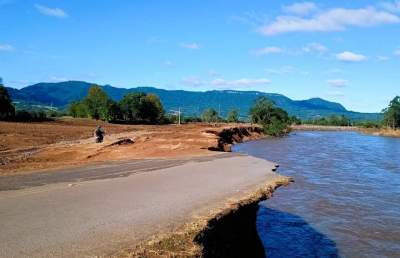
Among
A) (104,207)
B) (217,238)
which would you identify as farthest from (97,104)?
(217,238)

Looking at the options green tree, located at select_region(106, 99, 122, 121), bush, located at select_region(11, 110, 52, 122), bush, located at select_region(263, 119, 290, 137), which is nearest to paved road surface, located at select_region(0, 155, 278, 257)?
bush, located at select_region(11, 110, 52, 122)

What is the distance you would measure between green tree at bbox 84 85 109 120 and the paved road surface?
99181 mm

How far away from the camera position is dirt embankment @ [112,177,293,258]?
9500 millimetres

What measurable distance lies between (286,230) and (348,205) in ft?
19.0

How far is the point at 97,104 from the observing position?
125 m

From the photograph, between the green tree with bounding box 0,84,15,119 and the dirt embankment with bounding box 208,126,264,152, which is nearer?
the dirt embankment with bounding box 208,126,264,152

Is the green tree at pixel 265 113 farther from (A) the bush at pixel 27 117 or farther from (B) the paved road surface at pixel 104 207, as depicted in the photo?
(B) the paved road surface at pixel 104 207

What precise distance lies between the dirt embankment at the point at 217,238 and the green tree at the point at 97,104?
105924 millimetres

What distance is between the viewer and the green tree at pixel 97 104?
394ft

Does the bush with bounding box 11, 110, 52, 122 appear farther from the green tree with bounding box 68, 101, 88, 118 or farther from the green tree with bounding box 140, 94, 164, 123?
the green tree with bounding box 140, 94, 164, 123

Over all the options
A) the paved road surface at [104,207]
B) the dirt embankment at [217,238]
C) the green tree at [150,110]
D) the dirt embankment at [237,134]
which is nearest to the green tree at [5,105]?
the green tree at [150,110]

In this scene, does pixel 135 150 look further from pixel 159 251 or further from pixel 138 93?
pixel 138 93

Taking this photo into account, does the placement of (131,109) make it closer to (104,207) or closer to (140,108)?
(140,108)

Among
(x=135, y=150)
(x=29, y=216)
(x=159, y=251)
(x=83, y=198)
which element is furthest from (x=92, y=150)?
(x=159, y=251)
